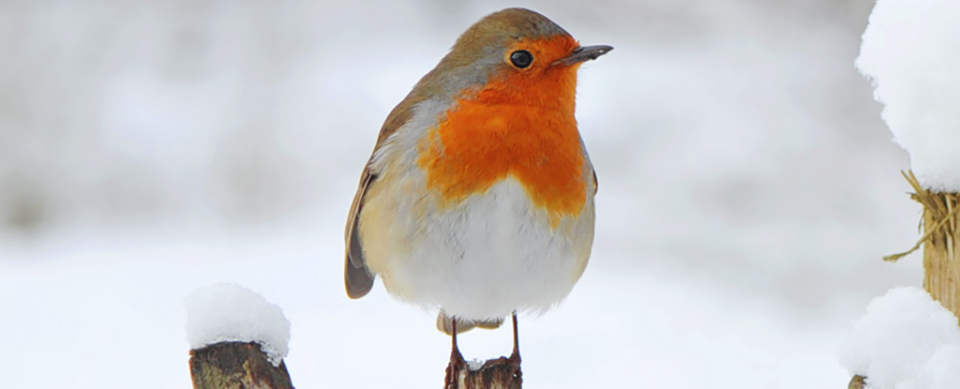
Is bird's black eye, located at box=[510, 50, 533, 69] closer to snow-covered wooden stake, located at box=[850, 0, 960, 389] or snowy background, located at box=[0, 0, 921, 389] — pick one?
snow-covered wooden stake, located at box=[850, 0, 960, 389]

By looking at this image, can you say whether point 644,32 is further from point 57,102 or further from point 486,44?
point 486,44

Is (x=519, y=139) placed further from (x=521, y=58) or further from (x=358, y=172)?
(x=358, y=172)

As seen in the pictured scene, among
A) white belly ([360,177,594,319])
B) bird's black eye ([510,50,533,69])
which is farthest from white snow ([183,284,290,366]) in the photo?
bird's black eye ([510,50,533,69])

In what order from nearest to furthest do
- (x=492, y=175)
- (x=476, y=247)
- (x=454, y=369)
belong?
(x=492, y=175) → (x=476, y=247) → (x=454, y=369)

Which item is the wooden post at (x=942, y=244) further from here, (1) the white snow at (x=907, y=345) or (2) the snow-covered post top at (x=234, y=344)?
(2) the snow-covered post top at (x=234, y=344)

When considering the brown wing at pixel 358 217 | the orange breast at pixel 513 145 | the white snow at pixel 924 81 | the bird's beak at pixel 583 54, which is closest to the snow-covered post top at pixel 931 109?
the white snow at pixel 924 81

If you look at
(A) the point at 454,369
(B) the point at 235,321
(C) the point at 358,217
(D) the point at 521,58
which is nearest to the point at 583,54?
(D) the point at 521,58
